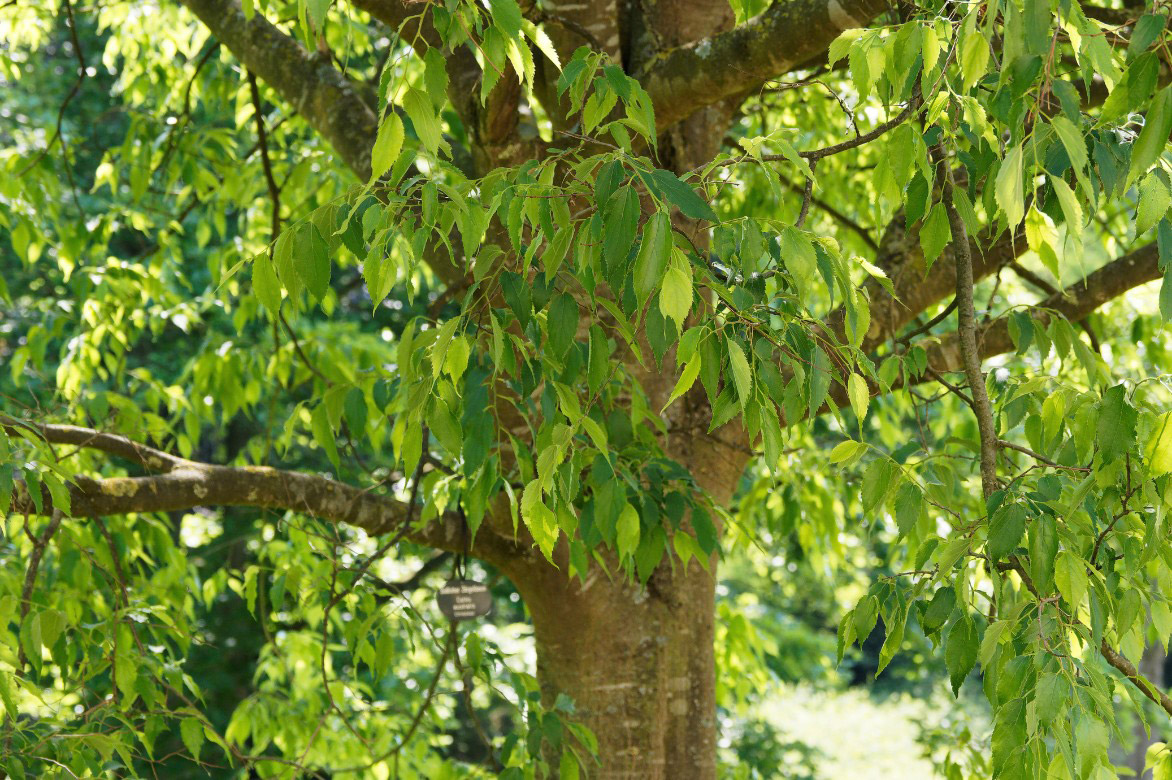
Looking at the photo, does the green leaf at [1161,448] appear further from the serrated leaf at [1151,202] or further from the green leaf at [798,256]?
the green leaf at [798,256]

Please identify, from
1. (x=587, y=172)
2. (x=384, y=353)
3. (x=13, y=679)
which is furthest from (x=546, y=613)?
(x=384, y=353)

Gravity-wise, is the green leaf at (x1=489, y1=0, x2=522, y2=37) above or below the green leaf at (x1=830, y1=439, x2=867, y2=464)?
above

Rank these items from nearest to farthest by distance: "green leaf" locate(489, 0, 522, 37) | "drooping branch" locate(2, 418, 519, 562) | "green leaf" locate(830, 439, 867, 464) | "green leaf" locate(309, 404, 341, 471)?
"green leaf" locate(489, 0, 522, 37), "green leaf" locate(830, 439, 867, 464), "green leaf" locate(309, 404, 341, 471), "drooping branch" locate(2, 418, 519, 562)

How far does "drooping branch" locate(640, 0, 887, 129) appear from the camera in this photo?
1729 millimetres

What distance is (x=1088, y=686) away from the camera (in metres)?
1.17

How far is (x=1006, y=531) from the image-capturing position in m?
1.24

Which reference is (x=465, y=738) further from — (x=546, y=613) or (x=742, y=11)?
(x=742, y=11)

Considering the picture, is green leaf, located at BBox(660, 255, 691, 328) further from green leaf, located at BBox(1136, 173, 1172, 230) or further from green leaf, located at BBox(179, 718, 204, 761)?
green leaf, located at BBox(179, 718, 204, 761)

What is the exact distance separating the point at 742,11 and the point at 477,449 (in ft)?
2.61

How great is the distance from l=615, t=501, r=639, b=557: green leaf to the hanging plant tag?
66cm

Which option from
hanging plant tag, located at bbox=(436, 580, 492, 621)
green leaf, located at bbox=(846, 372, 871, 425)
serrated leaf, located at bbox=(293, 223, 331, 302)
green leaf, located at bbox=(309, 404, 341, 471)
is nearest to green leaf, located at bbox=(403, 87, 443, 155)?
serrated leaf, located at bbox=(293, 223, 331, 302)

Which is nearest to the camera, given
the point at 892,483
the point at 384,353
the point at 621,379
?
the point at 892,483

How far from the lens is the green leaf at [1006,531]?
1.23 metres

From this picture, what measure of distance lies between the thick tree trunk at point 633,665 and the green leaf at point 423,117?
114cm
